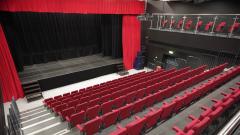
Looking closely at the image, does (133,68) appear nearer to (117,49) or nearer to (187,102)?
(117,49)

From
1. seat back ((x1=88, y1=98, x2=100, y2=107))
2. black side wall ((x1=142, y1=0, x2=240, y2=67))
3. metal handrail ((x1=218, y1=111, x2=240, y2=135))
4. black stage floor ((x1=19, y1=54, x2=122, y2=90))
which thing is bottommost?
black stage floor ((x1=19, y1=54, x2=122, y2=90))

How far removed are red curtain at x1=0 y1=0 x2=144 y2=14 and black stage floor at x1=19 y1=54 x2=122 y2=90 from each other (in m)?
3.62

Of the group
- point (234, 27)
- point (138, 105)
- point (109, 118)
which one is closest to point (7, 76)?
point (109, 118)

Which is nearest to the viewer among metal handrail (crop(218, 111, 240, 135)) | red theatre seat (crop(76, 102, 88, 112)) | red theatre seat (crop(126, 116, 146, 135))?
metal handrail (crop(218, 111, 240, 135))

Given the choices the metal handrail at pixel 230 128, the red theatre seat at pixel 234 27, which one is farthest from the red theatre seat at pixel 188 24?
the metal handrail at pixel 230 128

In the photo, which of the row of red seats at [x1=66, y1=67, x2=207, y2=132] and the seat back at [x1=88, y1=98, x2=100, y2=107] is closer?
the row of red seats at [x1=66, y1=67, x2=207, y2=132]

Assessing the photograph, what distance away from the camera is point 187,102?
4695mm

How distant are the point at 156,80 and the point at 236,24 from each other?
4474 mm

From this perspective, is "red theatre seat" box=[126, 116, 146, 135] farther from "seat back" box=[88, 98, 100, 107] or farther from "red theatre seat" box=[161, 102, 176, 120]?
"seat back" box=[88, 98, 100, 107]

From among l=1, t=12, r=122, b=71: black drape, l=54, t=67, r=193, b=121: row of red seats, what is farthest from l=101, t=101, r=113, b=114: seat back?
l=1, t=12, r=122, b=71: black drape

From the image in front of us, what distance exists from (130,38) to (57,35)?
5.29 meters

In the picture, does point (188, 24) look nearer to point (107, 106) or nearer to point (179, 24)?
point (179, 24)

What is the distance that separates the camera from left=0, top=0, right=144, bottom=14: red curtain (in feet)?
21.3

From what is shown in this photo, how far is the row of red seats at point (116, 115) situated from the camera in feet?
11.9
